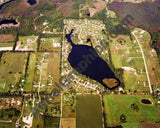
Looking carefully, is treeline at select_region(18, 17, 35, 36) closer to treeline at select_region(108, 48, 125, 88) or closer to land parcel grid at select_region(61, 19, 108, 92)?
land parcel grid at select_region(61, 19, 108, 92)

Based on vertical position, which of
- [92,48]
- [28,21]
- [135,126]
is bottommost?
[135,126]

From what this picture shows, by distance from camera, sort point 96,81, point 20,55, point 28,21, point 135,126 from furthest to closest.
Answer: point 28,21 → point 20,55 → point 96,81 → point 135,126

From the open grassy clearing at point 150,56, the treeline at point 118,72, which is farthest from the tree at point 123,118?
the open grassy clearing at point 150,56

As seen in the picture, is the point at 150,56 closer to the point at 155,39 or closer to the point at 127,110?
the point at 155,39

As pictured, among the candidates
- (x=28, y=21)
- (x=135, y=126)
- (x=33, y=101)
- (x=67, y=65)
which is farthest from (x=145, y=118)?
(x=28, y=21)

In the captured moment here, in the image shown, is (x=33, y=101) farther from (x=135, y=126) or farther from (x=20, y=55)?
(x=135, y=126)

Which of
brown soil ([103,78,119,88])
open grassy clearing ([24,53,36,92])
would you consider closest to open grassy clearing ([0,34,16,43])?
open grassy clearing ([24,53,36,92])

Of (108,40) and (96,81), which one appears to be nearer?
(96,81)
